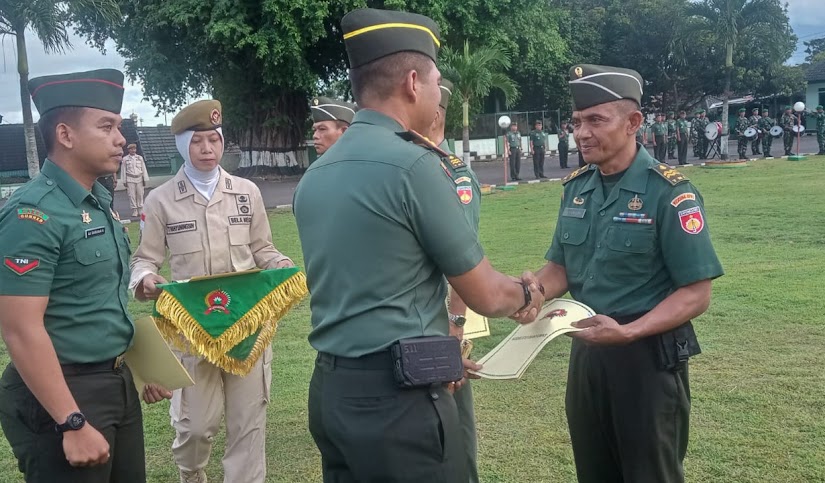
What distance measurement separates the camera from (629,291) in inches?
114

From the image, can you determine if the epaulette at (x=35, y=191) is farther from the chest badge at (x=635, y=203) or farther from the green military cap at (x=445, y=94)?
the chest badge at (x=635, y=203)

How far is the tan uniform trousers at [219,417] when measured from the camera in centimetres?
383

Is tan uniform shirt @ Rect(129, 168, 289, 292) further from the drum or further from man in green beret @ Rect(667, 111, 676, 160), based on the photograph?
man in green beret @ Rect(667, 111, 676, 160)

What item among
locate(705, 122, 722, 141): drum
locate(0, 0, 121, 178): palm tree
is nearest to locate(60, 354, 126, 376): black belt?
locate(0, 0, 121, 178): palm tree

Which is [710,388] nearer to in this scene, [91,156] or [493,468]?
[493,468]

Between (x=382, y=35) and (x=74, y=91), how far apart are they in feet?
4.15

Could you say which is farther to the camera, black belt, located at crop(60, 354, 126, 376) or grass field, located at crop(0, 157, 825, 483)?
grass field, located at crop(0, 157, 825, 483)

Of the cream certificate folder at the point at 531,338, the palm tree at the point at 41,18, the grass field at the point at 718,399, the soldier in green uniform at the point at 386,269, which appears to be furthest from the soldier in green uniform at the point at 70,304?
the palm tree at the point at 41,18

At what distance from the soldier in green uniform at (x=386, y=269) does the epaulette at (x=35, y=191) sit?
39.1 inches

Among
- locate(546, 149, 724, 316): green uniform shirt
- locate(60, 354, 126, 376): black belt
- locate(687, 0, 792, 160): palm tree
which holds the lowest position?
locate(60, 354, 126, 376): black belt

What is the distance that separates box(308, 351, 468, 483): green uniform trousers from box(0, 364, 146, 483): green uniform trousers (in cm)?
100

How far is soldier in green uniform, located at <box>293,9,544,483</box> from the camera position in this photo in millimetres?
2072

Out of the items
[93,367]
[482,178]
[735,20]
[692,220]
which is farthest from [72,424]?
[735,20]

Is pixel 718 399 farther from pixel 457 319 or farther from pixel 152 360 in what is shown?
pixel 152 360
